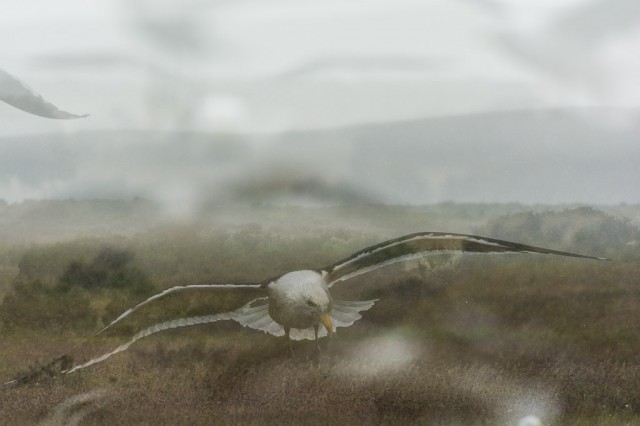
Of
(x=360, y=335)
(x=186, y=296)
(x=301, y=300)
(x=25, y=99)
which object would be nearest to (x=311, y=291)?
(x=301, y=300)

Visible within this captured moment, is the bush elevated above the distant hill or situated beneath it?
situated beneath

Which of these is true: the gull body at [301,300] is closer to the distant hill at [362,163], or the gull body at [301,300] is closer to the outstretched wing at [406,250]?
the outstretched wing at [406,250]

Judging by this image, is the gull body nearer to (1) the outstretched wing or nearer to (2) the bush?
(1) the outstretched wing

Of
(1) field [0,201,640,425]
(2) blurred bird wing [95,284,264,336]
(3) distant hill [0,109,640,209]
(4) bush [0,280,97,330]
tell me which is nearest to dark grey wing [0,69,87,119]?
(3) distant hill [0,109,640,209]

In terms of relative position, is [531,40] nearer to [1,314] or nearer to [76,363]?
[76,363]


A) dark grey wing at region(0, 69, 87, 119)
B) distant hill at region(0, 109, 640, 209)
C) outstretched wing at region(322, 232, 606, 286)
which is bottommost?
outstretched wing at region(322, 232, 606, 286)

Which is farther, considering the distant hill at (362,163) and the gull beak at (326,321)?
the distant hill at (362,163)

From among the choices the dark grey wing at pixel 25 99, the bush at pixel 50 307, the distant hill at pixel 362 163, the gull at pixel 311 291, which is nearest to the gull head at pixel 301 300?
the gull at pixel 311 291
